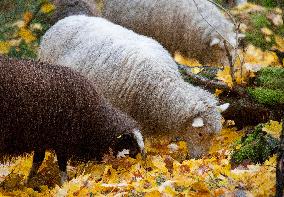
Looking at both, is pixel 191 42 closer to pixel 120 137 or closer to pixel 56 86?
pixel 120 137

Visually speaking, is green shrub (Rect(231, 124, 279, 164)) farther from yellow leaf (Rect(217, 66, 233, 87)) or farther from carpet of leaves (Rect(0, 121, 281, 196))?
yellow leaf (Rect(217, 66, 233, 87))

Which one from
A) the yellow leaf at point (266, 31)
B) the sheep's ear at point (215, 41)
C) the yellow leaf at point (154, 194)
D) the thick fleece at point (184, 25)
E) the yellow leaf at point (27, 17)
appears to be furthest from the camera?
the yellow leaf at point (27, 17)

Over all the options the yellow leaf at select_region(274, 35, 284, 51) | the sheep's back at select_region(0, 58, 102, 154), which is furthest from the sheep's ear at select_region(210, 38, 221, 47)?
the sheep's back at select_region(0, 58, 102, 154)

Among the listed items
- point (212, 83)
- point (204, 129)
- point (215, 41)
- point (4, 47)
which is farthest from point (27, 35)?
point (204, 129)

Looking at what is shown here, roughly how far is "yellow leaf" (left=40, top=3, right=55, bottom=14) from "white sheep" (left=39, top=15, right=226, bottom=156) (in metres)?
2.98

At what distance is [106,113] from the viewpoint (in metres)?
5.03

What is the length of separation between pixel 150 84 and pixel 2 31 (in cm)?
535

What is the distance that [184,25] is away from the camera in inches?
361

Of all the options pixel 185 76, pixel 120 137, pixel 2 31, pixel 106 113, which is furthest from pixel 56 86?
pixel 2 31

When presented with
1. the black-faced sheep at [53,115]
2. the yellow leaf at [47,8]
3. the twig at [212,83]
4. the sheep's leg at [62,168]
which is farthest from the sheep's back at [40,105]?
the yellow leaf at [47,8]

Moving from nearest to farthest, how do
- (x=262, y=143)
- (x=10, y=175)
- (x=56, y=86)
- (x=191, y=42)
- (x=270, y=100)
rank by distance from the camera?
1. (x=262, y=143)
2. (x=56, y=86)
3. (x=10, y=175)
4. (x=270, y=100)
5. (x=191, y=42)

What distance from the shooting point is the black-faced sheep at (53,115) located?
4352 millimetres

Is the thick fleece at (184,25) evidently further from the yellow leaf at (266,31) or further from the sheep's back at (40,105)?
the sheep's back at (40,105)

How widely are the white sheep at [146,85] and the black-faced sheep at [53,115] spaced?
3.47 feet
